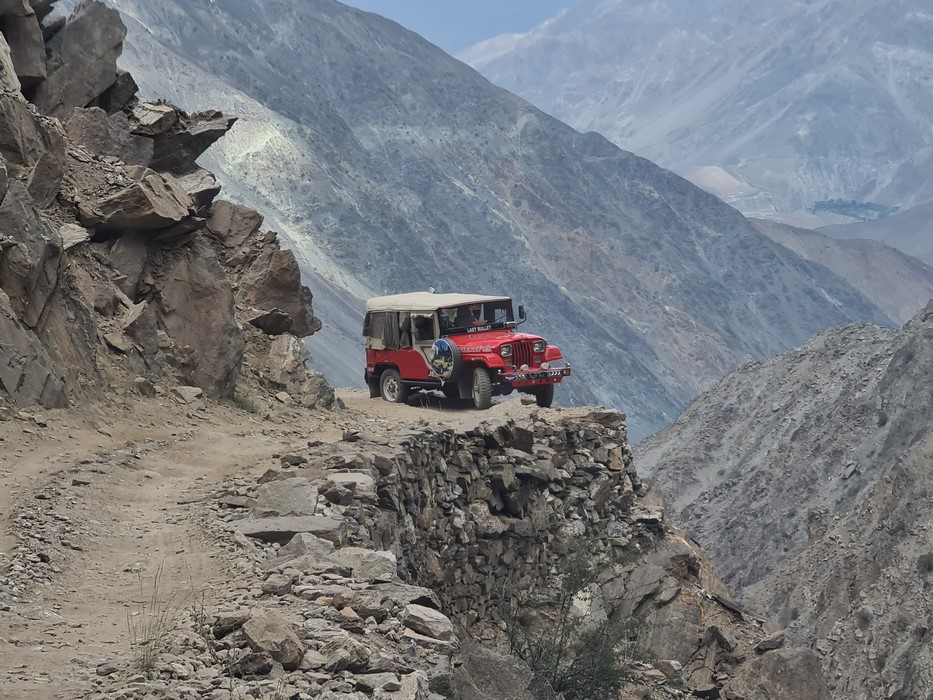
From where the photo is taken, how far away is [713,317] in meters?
154

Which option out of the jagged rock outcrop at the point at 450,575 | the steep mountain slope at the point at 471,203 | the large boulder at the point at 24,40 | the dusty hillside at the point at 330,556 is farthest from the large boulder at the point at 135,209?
the steep mountain slope at the point at 471,203

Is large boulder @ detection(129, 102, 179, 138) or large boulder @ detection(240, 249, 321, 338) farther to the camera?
large boulder @ detection(240, 249, 321, 338)

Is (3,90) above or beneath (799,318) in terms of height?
beneath

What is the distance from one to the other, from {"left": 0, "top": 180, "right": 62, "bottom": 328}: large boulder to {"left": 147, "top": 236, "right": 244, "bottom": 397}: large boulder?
3.27 meters

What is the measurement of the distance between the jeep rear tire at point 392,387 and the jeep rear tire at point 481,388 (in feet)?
6.58

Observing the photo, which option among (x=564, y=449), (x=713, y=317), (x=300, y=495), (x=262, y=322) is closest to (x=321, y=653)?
(x=300, y=495)

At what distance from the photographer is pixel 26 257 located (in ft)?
52.1

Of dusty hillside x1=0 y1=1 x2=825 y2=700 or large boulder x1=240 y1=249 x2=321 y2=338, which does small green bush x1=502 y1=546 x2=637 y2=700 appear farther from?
large boulder x1=240 y1=249 x2=321 y2=338

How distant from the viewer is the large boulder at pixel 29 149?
17922 mm

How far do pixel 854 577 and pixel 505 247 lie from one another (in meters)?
90.4

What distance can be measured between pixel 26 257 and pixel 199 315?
4263 mm

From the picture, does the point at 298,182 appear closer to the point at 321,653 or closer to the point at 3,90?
the point at 3,90

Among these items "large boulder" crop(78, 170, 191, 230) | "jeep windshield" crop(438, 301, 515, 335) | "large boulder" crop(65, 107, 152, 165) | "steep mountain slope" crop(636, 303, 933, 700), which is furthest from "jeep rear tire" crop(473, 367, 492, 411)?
"steep mountain slope" crop(636, 303, 933, 700)

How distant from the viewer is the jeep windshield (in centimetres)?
2344
